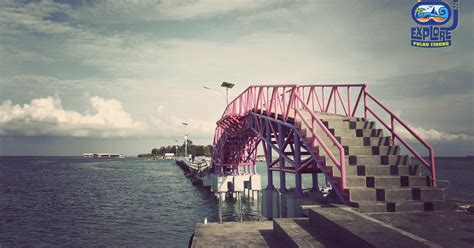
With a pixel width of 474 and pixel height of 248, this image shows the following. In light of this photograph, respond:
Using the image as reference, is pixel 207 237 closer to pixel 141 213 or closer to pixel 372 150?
pixel 372 150

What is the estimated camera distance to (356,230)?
6.70 meters

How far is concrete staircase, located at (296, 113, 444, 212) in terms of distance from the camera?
9953mm

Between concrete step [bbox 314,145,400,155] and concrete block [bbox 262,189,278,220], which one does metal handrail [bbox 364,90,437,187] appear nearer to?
concrete step [bbox 314,145,400,155]

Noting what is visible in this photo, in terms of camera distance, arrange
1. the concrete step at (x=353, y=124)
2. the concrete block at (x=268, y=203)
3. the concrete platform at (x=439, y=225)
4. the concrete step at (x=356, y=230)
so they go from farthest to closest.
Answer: the concrete block at (x=268, y=203)
the concrete step at (x=353, y=124)
the concrete platform at (x=439, y=225)
the concrete step at (x=356, y=230)

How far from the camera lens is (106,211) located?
34.7m

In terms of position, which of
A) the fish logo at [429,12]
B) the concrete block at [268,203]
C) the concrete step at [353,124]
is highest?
the fish logo at [429,12]

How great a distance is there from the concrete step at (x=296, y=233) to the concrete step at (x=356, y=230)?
0.38 m

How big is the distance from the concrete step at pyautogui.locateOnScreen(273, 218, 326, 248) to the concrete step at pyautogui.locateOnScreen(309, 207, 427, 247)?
38 cm

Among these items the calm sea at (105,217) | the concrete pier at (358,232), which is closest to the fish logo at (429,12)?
the concrete pier at (358,232)

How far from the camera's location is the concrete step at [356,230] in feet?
19.1

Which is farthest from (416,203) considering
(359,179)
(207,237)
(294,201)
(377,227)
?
(207,237)

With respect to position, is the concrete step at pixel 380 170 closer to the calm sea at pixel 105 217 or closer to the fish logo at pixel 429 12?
the fish logo at pixel 429 12

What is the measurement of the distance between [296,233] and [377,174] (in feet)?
14.4

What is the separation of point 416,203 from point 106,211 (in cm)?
3257
